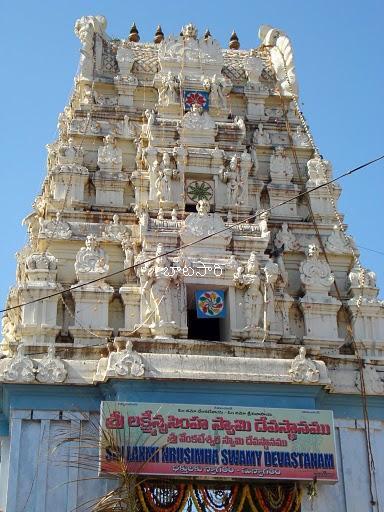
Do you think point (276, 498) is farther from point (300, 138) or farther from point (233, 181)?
point (300, 138)

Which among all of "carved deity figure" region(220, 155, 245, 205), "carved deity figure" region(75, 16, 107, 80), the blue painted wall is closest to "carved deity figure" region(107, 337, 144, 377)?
the blue painted wall

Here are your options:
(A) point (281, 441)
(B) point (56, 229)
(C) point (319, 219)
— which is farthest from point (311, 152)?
(A) point (281, 441)

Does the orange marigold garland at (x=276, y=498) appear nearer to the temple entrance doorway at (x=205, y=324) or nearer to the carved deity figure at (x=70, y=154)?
the temple entrance doorway at (x=205, y=324)

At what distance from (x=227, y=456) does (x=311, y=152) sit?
10259 mm

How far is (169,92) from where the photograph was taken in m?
23.3

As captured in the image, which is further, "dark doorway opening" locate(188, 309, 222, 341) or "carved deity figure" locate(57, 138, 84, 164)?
"carved deity figure" locate(57, 138, 84, 164)

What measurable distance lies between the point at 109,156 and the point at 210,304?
17.3 feet

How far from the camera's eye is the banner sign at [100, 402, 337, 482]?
1555 cm

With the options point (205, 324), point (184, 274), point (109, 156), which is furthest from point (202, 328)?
point (109, 156)

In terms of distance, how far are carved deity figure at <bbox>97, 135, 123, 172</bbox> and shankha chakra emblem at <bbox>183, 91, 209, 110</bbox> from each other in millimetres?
2567

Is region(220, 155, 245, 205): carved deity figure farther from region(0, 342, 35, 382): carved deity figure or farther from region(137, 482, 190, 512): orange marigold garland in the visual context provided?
region(137, 482, 190, 512): orange marigold garland

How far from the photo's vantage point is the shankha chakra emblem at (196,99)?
23.4 m

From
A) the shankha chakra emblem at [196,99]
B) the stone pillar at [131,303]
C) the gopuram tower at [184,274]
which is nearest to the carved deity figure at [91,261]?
the gopuram tower at [184,274]

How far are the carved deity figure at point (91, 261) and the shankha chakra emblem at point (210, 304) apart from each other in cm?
225
